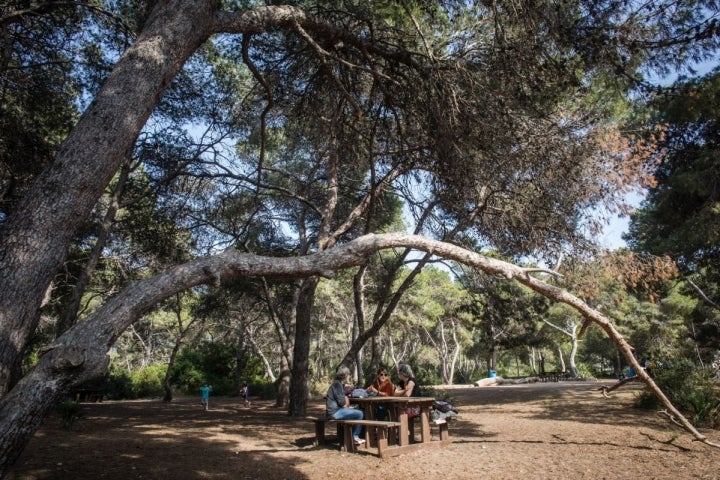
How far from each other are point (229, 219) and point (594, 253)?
7.87m

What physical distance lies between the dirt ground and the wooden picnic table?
0.19m

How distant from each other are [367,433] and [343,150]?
4.54 m

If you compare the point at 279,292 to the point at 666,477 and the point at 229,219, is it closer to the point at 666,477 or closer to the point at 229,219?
the point at 229,219

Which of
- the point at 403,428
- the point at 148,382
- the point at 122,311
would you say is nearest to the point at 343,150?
the point at 403,428

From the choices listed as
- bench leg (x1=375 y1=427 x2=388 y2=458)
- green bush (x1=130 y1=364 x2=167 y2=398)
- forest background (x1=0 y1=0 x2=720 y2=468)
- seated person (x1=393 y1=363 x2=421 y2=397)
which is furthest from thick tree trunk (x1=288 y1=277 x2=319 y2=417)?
green bush (x1=130 y1=364 x2=167 y2=398)

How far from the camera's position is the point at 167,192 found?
31.7 ft

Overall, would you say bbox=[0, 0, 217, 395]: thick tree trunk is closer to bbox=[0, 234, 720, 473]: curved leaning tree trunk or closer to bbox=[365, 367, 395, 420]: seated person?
bbox=[0, 234, 720, 473]: curved leaning tree trunk

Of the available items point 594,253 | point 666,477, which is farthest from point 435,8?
point 666,477

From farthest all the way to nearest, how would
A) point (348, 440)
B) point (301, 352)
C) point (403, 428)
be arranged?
1. point (301, 352)
2. point (348, 440)
3. point (403, 428)

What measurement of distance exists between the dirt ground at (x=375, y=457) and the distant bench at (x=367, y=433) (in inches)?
6.8

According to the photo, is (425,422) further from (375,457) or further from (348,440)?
(348,440)

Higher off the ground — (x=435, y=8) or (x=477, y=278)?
(x=435, y=8)

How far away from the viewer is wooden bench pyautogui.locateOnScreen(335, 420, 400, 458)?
615 centimetres

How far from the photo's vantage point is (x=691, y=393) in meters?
8.74
